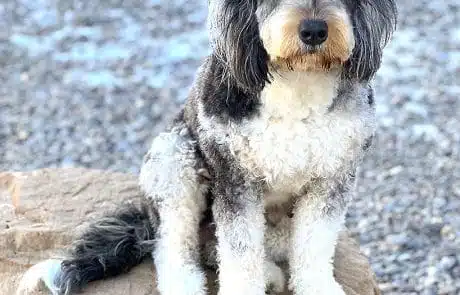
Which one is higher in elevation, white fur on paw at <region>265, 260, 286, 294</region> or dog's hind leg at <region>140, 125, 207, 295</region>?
dog's hind leg at <region>140, 125, 207, 295</region>

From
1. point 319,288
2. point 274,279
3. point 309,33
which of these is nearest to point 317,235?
point 319,288

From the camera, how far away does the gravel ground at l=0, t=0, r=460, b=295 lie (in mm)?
6688

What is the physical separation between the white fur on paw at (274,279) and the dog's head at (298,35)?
1.04 meters

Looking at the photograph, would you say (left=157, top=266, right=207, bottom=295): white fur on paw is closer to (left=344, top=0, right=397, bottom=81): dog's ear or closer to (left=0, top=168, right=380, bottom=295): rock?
(left=0, top=168, right=380, bottom=295): rock

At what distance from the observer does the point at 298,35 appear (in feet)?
11.7

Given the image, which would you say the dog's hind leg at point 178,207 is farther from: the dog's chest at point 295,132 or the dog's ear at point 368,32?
the dog's ear at point 368,32

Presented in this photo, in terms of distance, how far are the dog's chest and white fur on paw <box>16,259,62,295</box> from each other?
3.84 feet

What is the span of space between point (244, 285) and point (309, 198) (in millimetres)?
532

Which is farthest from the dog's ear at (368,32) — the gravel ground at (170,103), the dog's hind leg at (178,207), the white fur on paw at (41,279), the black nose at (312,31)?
the gravel ground at (170,103)

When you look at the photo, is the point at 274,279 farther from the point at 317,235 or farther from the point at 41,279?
the point at 41,279

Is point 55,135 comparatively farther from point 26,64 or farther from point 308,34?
point 308,34

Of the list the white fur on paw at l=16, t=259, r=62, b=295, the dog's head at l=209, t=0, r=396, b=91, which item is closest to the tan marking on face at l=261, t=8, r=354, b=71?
the dog's head at l=209, t=0, r=396, b=91

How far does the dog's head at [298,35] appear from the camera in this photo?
3568 millimetres

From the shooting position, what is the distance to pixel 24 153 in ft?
26.6
